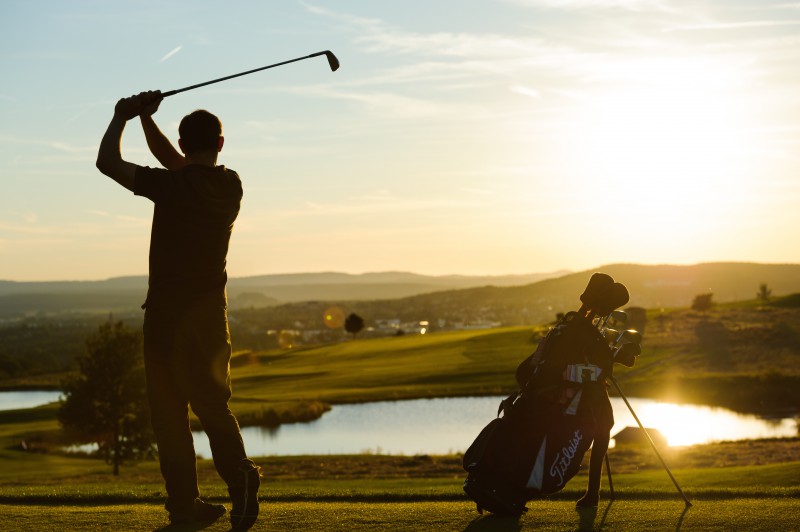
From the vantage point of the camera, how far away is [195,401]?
22.3 ft

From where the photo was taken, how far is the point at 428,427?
52.1 m

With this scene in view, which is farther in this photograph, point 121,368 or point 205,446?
point 205,446

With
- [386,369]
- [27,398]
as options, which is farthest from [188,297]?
[27,398]

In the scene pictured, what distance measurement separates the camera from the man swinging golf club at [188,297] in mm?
6664

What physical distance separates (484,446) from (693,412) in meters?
52.8

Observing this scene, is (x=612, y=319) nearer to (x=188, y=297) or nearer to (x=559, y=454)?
(x=559, y=454)

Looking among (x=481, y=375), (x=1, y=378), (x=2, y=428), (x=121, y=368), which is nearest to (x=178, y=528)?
(x=121, y=368)

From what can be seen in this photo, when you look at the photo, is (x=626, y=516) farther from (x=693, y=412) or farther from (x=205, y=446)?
(x=693, y=412)

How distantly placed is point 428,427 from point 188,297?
152 feet

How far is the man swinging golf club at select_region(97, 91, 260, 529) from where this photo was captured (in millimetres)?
6664

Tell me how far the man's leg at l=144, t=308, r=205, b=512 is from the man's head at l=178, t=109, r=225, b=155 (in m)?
1.15

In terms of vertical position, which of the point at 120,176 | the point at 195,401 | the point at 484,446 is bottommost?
the point at 484,446

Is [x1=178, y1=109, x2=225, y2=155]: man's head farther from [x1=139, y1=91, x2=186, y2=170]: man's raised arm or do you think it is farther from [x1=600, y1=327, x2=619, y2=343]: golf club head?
[x1=600, y1=327, x2=619, y2=343]: golf club head

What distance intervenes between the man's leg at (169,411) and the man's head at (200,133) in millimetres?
1147
